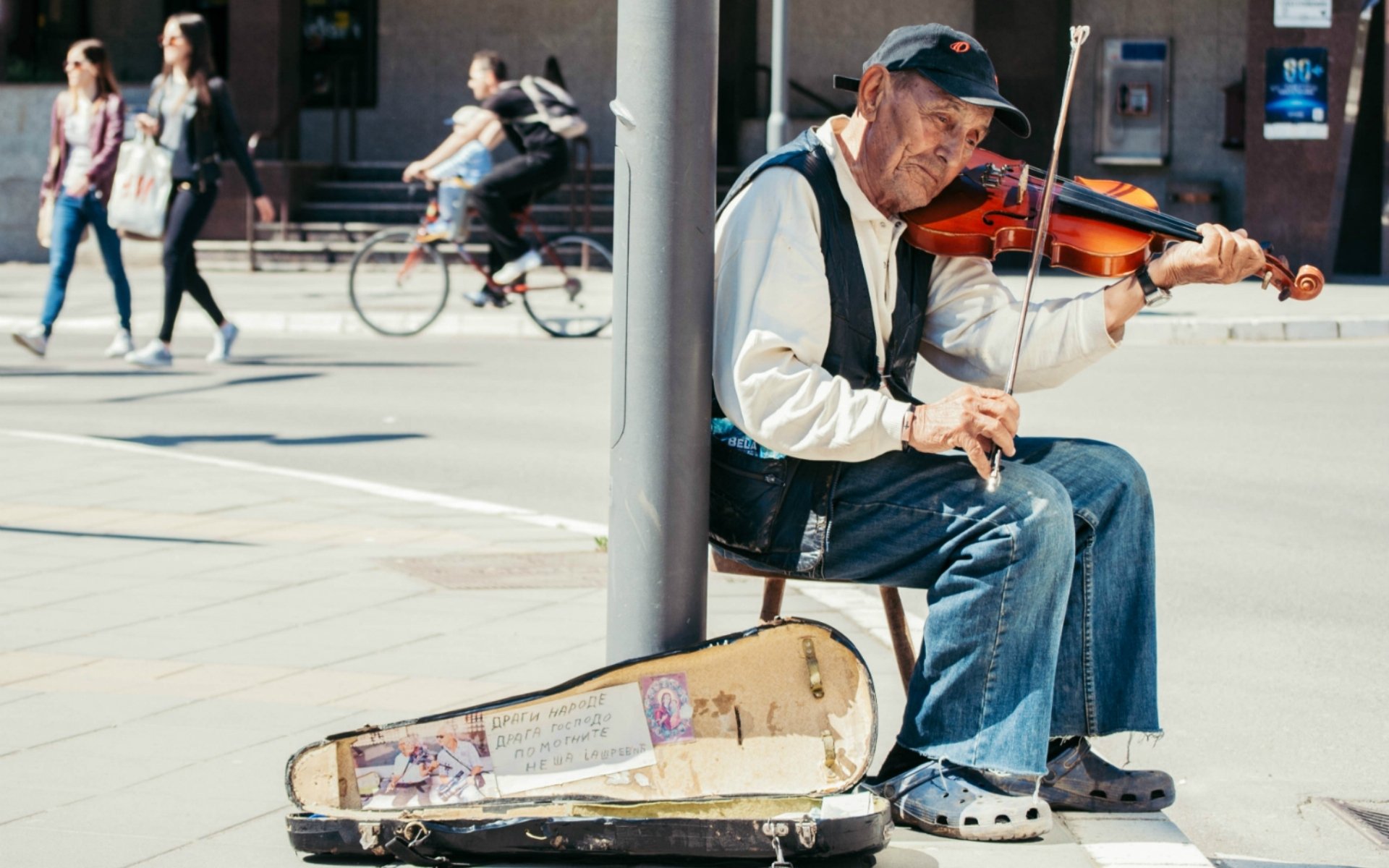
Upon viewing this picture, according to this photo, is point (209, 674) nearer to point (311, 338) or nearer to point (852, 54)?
point (311, 338)

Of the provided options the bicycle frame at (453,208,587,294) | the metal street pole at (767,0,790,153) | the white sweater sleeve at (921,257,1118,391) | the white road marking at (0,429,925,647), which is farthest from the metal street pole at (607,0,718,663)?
the metal street pole at (767,0,790,153)

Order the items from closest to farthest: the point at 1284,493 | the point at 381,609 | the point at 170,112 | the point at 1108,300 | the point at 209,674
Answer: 1. the point at 1108,300
2. the point at 209,674
3. the point at 381,609
4. the point at 1284,493
5. the point at 170,112

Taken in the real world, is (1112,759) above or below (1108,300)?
below

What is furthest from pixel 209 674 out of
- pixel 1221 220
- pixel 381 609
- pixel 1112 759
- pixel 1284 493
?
pixel 1221 220

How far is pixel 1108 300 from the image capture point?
146 inches

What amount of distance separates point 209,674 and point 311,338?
392 inches

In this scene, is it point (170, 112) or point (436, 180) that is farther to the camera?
point (436, 180)

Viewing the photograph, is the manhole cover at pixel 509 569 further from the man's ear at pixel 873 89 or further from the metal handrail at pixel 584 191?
the metal handrail at pixel 584 191

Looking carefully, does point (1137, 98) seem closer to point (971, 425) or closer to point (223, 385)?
point (223, 385)

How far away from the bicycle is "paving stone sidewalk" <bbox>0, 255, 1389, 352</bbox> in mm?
259

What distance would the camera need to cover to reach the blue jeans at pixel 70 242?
38.5 ft

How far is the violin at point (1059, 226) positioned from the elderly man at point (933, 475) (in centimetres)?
6

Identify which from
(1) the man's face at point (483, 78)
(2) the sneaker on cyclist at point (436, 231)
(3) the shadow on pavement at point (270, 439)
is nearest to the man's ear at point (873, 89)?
(3) the shadow on pavement at point (270, 439)

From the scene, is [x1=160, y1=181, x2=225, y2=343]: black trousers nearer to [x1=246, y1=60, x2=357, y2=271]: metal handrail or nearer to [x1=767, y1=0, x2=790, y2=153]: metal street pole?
[x1=767, y1=0, x2=790, y2=153]: metal street pole
